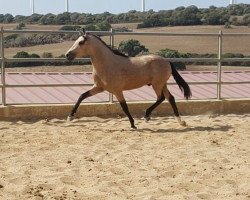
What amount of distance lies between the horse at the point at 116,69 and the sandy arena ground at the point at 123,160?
0.56m

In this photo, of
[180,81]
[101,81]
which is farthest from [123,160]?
[180,81]

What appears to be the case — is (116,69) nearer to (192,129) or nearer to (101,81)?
(101,81)

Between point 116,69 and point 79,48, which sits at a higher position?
point 79,48

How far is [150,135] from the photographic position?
7.42 meters

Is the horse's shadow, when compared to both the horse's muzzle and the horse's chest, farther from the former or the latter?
the horse's muzzle

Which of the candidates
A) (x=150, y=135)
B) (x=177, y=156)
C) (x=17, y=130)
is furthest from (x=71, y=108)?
(x=177, y=156)

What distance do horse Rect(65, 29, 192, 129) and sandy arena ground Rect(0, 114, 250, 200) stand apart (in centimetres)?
56

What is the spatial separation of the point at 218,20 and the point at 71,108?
41837mm

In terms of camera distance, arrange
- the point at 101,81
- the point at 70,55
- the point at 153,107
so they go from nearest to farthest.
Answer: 1. the point at 70,55
2. the point at 101,81
3. the point at 153,107

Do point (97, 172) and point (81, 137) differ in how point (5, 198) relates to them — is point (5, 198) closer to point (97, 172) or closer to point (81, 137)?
point (97, 172)

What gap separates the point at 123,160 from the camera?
594cm

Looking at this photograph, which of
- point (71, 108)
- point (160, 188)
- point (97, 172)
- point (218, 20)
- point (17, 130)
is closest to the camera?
point (160, 188)

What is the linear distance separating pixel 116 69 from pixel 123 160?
2231 millimetres

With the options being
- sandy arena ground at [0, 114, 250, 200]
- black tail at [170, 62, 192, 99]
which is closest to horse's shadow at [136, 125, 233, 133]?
sandy arena ground at [0, 114, 250, 200]
